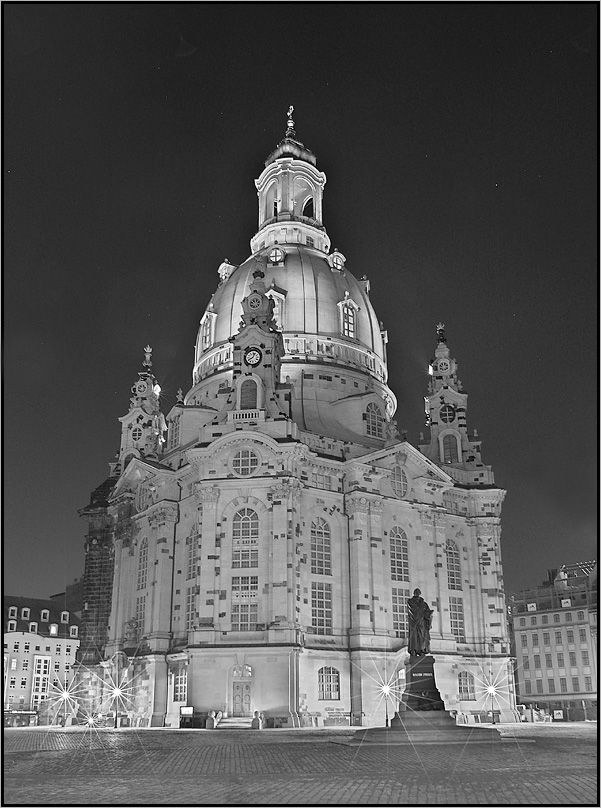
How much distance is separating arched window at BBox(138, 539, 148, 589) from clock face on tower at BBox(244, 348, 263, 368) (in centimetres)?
1727

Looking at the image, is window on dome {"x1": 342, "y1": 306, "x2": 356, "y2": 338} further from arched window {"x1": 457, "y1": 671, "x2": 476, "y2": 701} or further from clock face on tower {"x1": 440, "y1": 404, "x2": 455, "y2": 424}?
arched window {"x1": 457, "y1": 671, "x2": 476, "y2": 701}

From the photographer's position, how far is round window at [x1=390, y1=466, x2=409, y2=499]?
65875 millimetres

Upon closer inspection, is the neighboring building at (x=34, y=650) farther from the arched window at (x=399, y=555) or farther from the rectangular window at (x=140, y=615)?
the arched window at (x=399, y=555)

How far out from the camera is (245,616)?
56656mm

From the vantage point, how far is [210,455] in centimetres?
6006

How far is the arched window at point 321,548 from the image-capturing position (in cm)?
6053

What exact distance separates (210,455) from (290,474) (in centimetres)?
616

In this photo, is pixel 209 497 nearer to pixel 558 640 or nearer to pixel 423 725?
pixel 423 725

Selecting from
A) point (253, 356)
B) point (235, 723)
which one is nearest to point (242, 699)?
point (235, 723)

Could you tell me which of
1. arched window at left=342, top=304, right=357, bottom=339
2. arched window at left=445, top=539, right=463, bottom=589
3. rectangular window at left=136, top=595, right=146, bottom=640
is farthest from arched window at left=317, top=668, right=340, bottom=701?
arched window at left=342, top=304, right=357, bottom=339

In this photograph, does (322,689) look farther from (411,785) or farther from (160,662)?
(411,785)

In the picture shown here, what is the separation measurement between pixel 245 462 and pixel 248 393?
6.47 metres

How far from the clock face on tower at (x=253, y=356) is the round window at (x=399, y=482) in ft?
46.0

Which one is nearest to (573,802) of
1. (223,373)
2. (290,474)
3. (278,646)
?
(278,646)
